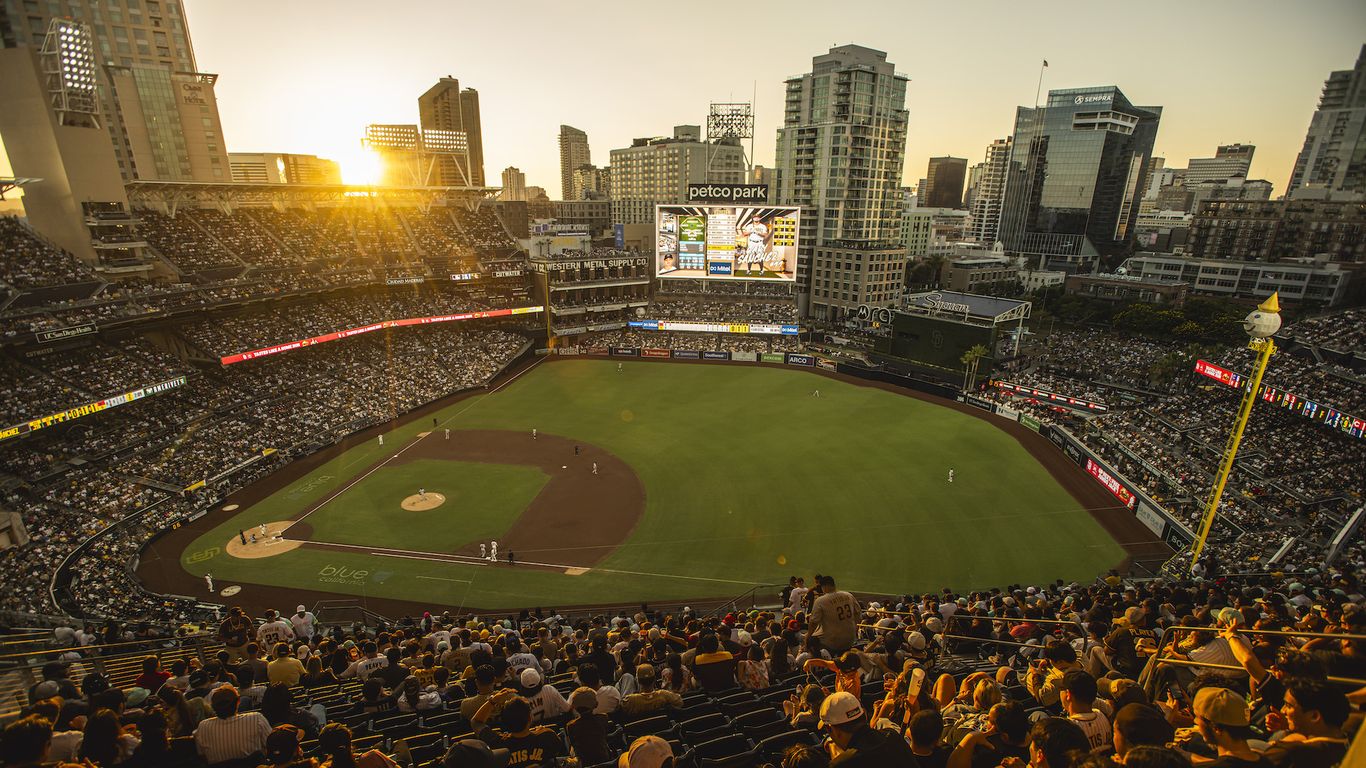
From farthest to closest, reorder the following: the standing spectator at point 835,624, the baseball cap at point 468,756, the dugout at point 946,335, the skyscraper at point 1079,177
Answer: the skyscraper at point 1079,177
the dugout at point 946,335
the standing spectator at point 835,624
the baseball cap at point 468,756

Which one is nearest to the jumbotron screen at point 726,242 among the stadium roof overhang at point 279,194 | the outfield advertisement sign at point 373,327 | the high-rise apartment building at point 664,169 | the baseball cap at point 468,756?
the outfield advertisement sign at point 373,327

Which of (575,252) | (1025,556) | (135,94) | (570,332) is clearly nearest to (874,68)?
(575,252)

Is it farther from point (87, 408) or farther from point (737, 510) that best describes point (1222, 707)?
point (87, 408)

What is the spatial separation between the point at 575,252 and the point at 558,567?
52.6 m

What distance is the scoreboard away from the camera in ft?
90.8

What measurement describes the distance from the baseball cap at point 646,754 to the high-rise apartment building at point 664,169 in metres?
146

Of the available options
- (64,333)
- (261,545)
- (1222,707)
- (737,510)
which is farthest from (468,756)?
(64,333)

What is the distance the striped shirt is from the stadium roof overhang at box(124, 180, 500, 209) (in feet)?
201

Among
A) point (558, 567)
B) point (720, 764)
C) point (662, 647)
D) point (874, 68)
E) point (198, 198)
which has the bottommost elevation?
point (558, 567)

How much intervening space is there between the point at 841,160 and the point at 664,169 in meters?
82.5

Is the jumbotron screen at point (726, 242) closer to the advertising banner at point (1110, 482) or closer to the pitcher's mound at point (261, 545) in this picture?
the advertising banner at point (1110, 482)

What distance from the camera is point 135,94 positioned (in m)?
67.2

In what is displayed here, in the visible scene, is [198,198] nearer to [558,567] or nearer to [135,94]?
[135,94]

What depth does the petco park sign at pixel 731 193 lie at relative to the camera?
217 feet
